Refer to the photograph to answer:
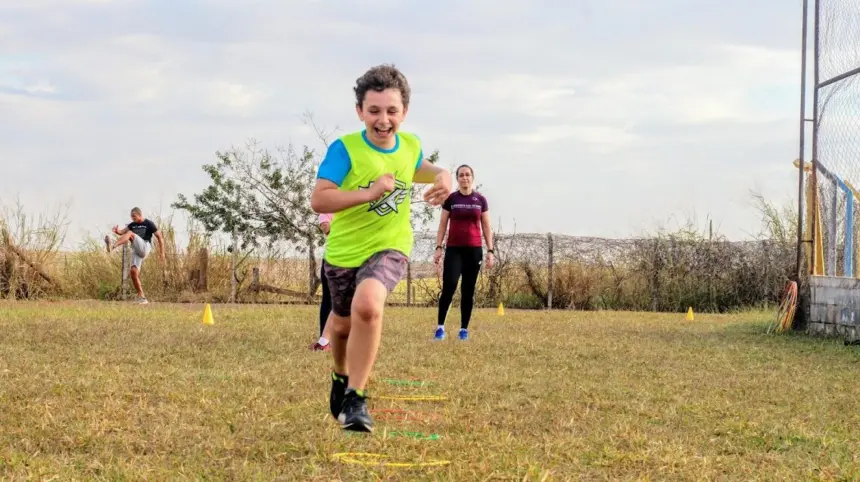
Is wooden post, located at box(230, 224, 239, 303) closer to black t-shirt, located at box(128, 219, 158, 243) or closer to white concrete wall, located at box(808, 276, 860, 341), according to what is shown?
black t-shirt, located at box(128, 219, 158, 243)

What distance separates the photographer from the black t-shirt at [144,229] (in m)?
18.0

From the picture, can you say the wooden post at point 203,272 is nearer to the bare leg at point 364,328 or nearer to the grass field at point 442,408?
the grass field at point 442,408

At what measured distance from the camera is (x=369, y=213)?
4930mm

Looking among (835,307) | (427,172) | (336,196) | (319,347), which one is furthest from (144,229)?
(336,196)

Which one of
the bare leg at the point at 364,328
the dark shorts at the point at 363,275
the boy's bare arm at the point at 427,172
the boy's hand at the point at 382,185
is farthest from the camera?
the boy's bare arm at the point at 427,172

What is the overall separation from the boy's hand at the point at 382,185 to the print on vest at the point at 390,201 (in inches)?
Answer: 10.6

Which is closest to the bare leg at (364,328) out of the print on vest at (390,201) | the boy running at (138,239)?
the print on vest at (390,201)

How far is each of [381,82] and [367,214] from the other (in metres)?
0.68

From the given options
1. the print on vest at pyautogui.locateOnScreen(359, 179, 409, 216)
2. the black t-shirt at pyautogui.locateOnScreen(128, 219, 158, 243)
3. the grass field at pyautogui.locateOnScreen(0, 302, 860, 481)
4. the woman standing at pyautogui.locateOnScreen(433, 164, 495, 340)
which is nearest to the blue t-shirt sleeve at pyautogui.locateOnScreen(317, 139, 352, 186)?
the print on vest at pyautogui.locateOnScreen(359, 179, 409, 216)

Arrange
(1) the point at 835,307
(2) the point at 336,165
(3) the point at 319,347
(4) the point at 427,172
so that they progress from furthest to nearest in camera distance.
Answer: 1. (1) the point at 835,307
2. (3) the point at 319,347
3. (4) the point at 427,172
4. (2) the point at 336,165

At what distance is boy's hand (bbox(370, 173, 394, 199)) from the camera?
4.55 meters

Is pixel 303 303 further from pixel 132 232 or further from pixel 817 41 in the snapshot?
pixel 817 41

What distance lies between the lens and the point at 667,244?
66.1 ft

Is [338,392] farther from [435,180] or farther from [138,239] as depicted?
[138,239]
